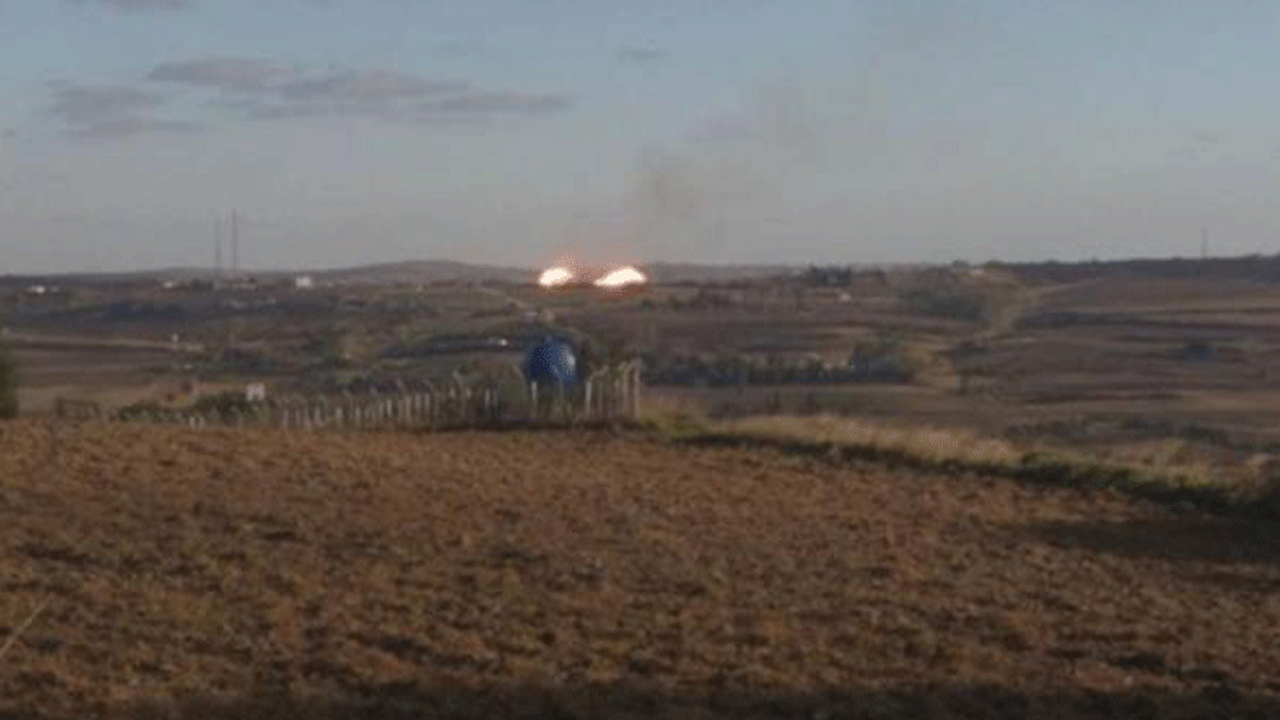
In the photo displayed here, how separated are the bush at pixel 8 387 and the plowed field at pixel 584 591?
4919mm

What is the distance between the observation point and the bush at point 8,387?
110ft

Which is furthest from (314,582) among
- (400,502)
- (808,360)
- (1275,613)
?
(808,360)

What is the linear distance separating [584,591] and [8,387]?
18204mm

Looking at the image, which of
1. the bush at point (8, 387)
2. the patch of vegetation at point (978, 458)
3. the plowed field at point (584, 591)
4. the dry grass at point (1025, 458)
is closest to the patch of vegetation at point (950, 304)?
the dry grass at point (1025, 458)

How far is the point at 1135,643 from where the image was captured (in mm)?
16594

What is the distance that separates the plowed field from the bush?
4919 millimetres

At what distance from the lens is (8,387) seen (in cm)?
3403

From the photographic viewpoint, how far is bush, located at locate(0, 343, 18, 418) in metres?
33.5

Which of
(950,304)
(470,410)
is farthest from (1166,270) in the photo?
(470,410)

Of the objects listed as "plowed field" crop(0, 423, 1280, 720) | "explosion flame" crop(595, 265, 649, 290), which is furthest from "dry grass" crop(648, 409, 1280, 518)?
"explosion flame" crop(595, 265, 649, 290)

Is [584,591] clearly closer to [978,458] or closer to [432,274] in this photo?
[978,458]

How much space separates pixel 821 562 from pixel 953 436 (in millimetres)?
14490

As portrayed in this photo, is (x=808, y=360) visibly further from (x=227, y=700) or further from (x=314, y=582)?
(x=227, y=700)

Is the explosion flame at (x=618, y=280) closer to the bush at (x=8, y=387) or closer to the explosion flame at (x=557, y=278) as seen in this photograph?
the explosion flame at (x=557, y=278)
